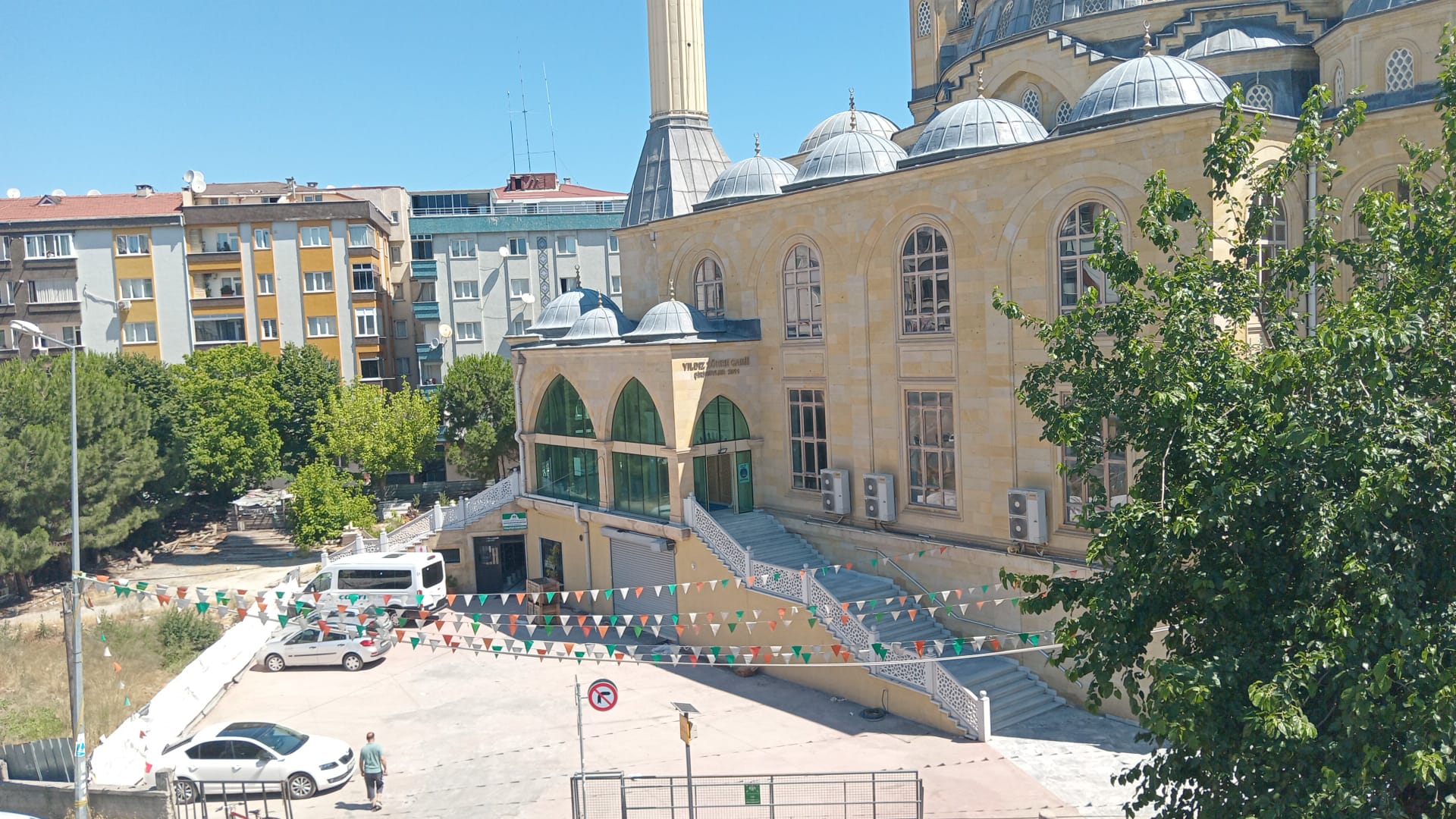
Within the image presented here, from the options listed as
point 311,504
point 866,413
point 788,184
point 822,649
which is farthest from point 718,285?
point 311,504

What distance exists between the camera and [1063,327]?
10.6m

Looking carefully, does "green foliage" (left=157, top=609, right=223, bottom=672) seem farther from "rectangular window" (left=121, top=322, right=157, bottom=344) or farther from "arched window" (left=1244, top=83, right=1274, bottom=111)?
"arched window" (left=1244, top=83, right=1274, bottom=111)

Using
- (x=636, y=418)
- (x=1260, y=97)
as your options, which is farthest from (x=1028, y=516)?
(x=1260, y=97)

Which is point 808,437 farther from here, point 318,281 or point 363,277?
point 318,281

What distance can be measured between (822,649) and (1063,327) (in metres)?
12.1

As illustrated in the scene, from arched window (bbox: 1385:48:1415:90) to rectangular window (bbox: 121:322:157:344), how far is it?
43.7m

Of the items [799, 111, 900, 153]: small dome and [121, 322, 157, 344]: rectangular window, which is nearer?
[799, 111, 900, 153]: small dome

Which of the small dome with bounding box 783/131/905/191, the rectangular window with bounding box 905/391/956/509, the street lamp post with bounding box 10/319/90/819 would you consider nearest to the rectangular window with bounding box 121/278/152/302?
the small dome with bounding box 783/131/905/191

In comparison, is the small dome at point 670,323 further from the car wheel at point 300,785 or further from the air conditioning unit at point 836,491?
the car wheel at point 300,785

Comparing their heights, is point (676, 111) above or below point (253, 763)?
above

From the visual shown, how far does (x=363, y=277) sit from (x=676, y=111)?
19560 millimetres

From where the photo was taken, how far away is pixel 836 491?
2386 cm

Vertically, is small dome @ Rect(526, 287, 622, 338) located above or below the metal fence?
above

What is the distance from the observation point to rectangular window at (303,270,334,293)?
44812 millimetres
